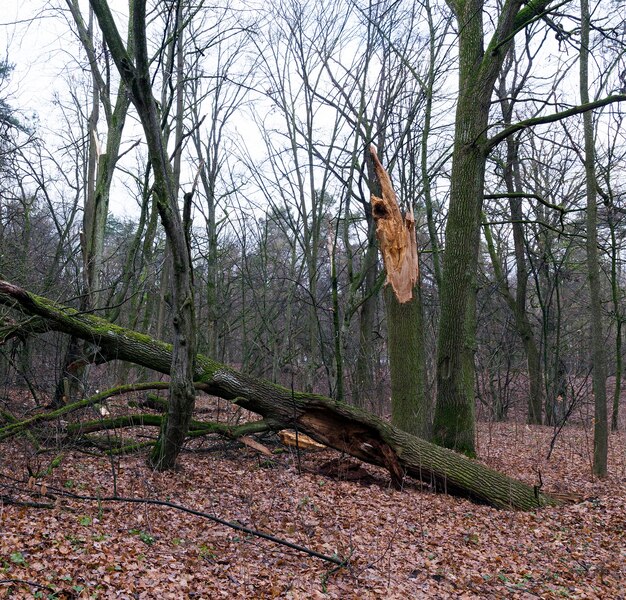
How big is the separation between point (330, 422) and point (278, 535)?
2052mm

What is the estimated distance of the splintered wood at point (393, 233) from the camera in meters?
8.25

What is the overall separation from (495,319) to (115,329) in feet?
48.1

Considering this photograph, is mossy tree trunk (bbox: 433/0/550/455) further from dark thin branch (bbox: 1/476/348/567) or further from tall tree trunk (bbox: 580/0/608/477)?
dark thin branch (bbox: 1/476/348/567)

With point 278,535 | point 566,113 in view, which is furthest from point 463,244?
point 278,535

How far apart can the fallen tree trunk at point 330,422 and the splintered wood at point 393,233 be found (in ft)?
8.61

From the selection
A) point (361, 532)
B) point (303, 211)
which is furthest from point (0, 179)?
point (361, 532)

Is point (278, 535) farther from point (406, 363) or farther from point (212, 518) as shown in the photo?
point (406, 363)

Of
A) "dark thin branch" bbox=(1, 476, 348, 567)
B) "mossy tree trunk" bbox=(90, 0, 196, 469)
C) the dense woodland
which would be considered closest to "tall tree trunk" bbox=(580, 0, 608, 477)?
the dense woodland

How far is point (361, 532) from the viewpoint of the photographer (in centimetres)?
555

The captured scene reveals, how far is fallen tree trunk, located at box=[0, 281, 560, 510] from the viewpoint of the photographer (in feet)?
22.4

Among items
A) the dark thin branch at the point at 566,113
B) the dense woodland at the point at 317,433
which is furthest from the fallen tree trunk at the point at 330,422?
the dark thin branch at the point at 566,113

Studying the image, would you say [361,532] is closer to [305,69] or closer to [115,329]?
[115,329]

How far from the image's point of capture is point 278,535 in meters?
5.28

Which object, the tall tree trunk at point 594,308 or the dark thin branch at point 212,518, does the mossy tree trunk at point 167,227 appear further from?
the tall tree trunk at point 594,308
